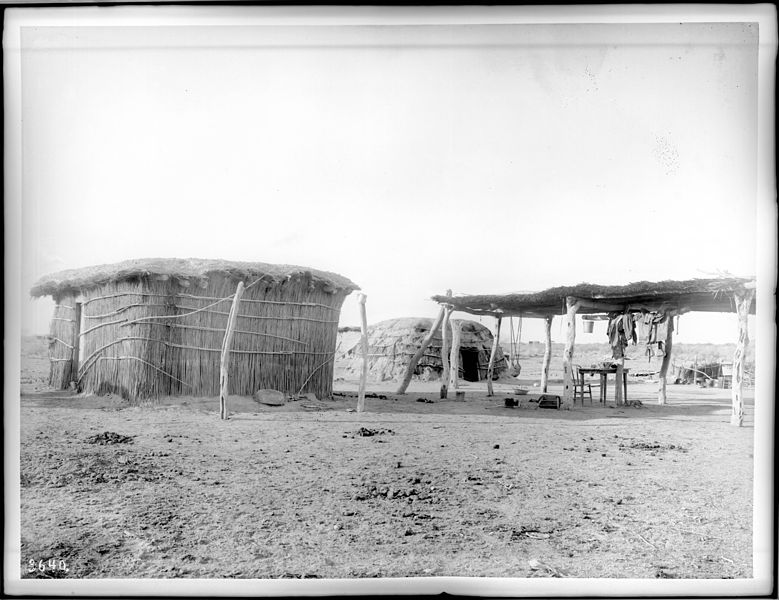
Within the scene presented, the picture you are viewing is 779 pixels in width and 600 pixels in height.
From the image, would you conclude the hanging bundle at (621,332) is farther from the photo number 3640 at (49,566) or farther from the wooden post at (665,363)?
the photo number 3640 at (49,566)

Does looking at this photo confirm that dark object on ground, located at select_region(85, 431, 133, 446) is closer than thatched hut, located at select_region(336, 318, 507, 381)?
Yes

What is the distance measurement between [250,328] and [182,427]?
7.20 feet

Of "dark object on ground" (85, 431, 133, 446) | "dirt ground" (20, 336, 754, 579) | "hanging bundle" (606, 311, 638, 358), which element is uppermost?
"hanging bundle" (606, 311, 638, 358)

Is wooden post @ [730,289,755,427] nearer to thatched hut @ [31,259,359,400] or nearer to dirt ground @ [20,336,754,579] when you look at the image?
dirt ground @ [20,336,754,579]

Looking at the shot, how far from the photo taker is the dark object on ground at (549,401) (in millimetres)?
8203

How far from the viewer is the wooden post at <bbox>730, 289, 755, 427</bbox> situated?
6145 mm

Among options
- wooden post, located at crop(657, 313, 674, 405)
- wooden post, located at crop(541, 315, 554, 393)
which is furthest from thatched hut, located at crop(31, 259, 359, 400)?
wooden post, located at crop(657, 313, 674, 405)

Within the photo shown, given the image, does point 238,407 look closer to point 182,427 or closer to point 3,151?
point 182,427

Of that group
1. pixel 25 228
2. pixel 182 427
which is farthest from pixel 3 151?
pixel 182 427

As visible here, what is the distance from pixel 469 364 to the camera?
1627 cm

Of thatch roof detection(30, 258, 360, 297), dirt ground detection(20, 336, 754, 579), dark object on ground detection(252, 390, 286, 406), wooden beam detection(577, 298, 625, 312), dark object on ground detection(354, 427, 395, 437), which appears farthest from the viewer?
wooden beam detection(577, 298, 625, 312)

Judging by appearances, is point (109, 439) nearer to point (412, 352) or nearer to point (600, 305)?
point (600, 305)

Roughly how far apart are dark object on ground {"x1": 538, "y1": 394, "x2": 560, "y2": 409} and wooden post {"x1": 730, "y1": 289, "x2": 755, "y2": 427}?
87.0 inches

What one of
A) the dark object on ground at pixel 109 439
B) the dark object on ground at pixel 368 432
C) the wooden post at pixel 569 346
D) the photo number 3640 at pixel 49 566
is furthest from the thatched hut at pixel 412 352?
the photo number 3640 at pixel 49 566
